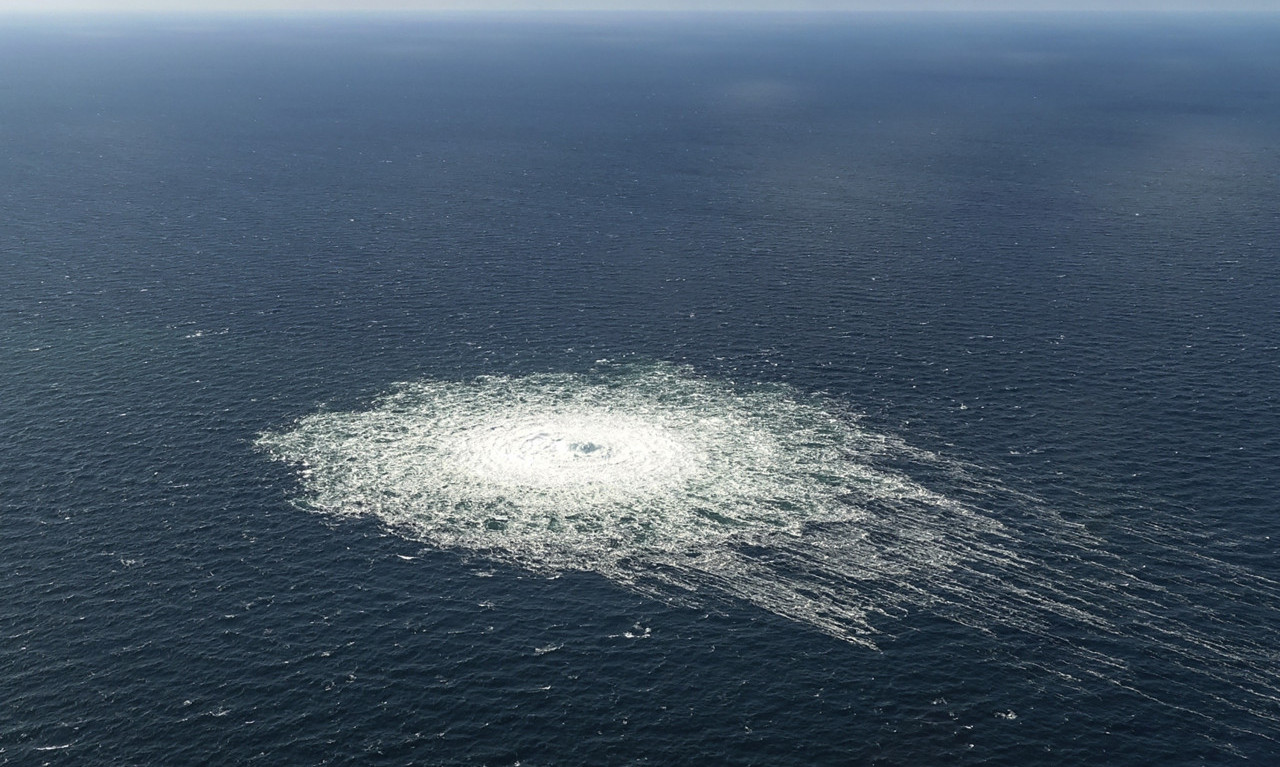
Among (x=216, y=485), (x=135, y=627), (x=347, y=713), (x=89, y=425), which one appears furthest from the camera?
(x=89, y=425)

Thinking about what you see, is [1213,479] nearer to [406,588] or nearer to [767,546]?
[767,546]

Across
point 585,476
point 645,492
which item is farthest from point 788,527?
point 585,476

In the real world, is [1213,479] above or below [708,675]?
above

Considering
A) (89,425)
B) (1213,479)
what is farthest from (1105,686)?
(89,425)

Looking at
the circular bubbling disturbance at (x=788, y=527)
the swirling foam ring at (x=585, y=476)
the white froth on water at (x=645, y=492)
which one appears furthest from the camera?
the swirling foam ring at (x=585, y=476)

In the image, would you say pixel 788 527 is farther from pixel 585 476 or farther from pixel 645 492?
pixel 585 476

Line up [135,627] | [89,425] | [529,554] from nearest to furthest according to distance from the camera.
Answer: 1. [135,627]
2. [529,554]
3. [89,425]
